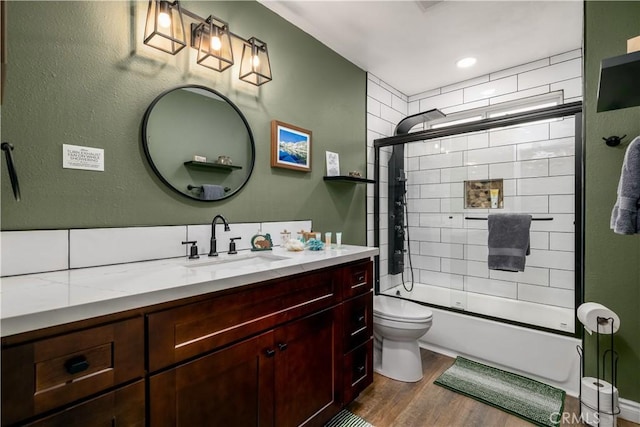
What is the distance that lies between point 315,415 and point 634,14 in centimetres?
272

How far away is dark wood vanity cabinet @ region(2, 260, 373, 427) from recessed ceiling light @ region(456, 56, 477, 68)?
2.20 meters

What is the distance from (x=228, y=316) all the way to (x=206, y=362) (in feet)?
Answer: 0.51

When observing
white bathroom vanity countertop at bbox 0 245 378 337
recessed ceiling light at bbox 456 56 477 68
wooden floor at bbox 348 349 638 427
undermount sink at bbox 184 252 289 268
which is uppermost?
recessed ceiling light at bbox 456 56 477 68

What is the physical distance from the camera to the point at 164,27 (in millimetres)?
1413

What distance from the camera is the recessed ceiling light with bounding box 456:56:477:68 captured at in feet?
8.77

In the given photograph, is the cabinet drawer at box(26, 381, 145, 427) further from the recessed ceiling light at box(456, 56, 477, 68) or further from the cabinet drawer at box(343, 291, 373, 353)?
the recessed ceiling light at box(456, 56, 477, 68)

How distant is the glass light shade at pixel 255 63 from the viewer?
1810mm

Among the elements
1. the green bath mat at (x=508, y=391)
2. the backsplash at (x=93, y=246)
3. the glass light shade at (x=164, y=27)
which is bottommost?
the green bath mat at (x=508, y=391)

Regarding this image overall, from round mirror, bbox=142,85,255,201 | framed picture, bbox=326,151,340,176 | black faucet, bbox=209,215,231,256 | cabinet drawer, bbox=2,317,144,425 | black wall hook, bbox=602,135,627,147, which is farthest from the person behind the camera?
framed picture, bbox=326,151,340,176

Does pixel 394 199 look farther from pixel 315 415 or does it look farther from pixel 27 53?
pixel 27 53

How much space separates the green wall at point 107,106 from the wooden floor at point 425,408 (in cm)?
131

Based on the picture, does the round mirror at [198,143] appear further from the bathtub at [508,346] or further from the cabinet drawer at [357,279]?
the bathtub at [508,346]

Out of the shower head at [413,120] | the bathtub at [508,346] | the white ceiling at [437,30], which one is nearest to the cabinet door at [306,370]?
the bathtub at [508,346]

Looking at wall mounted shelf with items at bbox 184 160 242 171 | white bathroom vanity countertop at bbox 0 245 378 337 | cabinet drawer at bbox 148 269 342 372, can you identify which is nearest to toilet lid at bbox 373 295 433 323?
cabinet drawer at bbox 148 269 342 372
